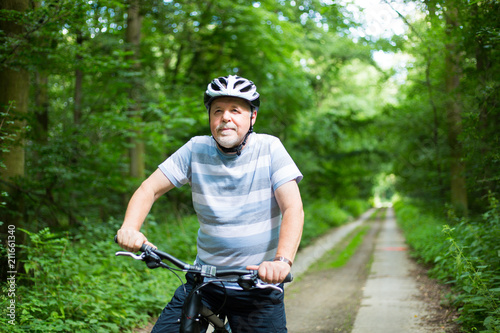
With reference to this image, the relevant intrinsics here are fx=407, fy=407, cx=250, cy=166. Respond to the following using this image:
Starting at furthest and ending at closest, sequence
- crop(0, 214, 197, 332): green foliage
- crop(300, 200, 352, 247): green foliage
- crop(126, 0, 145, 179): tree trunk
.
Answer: crop(300, 200, 352, 247): green foliage → crop(126, 0, 145, 179): tree trunk → crop(0, 214, 197, 332): green foliage

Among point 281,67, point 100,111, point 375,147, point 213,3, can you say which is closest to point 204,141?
point 100,111

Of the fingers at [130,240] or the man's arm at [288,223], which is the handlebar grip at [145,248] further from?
the man's arm at [288,223]

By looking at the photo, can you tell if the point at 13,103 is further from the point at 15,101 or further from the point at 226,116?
the point at 226,116

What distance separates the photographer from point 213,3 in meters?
12.3

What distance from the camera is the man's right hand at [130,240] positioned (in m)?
2.03

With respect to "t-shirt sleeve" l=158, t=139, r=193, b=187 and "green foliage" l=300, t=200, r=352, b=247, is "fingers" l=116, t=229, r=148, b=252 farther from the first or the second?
"green foliage" l=300, t=200, r=352, b=247

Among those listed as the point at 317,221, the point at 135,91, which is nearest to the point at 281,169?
the point at 135,91

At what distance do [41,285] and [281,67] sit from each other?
11391 millimetres

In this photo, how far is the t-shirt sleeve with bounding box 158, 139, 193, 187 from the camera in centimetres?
241

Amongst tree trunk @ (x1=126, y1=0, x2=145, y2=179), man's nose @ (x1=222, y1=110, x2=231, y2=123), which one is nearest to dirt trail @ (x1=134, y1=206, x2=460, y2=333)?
man's nose @ (x1=222, y1=110, x2=231, y2=123)

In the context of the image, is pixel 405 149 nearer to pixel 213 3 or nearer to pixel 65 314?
pixel 213 3

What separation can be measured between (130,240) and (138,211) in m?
0.24

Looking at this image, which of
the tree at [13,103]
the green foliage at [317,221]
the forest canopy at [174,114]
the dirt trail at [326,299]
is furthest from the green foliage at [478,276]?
the green foliage at [317,221]

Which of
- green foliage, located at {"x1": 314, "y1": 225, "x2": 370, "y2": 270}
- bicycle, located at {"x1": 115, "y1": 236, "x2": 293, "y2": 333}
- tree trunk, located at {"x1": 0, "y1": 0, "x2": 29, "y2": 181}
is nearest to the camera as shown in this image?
Result: bicycle, located at {"x1": 115, "y1": 236, "x2": 293, "y2": 333}
